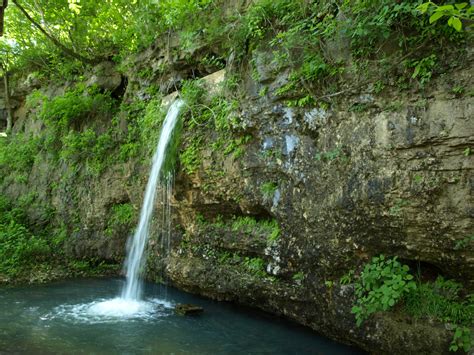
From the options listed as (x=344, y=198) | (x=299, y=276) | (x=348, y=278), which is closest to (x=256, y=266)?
(x=299, y=276)

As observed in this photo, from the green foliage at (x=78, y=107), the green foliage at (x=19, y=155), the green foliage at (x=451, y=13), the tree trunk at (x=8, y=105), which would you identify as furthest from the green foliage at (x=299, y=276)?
the tree trunk at (x=8, y=105)

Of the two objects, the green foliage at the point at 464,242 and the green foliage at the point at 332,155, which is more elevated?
the green foliage at the point at 332,155

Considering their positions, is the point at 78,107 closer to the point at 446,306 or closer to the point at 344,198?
the point at 344,198

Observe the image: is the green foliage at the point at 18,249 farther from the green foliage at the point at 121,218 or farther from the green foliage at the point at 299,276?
the green foliage at the point at 299,276

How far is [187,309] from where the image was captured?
6270mm

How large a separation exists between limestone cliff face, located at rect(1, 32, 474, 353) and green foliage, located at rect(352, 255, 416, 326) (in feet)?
0.58

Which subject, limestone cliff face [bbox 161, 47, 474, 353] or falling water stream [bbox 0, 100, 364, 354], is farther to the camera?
falling water stream [bbox 0, 100, 364, 354]

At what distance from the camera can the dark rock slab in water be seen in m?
6.25

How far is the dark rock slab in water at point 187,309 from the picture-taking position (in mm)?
6250

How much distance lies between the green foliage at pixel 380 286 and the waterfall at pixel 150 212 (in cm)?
408

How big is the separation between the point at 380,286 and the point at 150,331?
3.17 metres

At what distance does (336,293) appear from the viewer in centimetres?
491

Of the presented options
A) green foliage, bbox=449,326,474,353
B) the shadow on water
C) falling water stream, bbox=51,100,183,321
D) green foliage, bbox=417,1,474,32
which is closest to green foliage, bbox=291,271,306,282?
the shadow on water

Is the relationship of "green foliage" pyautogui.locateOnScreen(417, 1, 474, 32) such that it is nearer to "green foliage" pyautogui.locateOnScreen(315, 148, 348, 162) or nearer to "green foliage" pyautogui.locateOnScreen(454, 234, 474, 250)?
"green foliage" pyautogui.locateOnScreen(315, 148, 348, 162)
